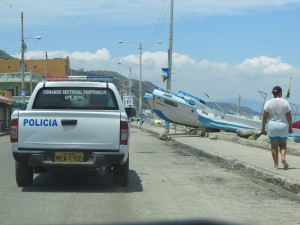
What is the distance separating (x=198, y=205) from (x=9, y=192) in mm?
3495

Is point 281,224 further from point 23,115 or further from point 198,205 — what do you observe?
point 23,115

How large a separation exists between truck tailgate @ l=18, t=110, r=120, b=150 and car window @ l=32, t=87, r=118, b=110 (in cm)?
107

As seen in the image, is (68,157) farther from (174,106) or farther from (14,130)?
(174,106)

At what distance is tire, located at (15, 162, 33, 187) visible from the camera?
9.28 m

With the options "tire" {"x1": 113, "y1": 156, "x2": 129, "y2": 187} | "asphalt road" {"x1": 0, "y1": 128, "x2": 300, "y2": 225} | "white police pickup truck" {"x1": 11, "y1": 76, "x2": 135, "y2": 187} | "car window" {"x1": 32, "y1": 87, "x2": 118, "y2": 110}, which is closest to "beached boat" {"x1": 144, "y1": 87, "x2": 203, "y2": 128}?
"asphalt road" {"x1": 0, "y1": 128, "x2": 300, "y2": 225}

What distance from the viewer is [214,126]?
99.8 feet

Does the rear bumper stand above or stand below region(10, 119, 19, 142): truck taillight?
below

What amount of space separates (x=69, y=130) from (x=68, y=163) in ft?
1.97

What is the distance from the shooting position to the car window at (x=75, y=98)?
9.92 metres

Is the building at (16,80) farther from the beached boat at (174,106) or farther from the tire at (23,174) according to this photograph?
Answer: the beached boat at (174,106)

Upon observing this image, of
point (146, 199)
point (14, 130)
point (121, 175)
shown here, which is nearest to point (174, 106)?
point (121, 175)

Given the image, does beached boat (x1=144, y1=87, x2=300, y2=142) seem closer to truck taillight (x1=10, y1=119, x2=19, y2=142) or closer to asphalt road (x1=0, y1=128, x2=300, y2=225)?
asphalt road (x1=0, y1=128, x2=300, y2=225)

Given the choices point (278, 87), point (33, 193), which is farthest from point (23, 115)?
point (278, 87)

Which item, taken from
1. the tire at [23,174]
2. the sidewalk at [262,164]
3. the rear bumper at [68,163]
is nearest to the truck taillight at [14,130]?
the rear bumper at [68,163]
